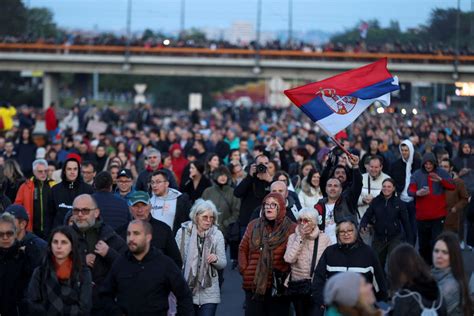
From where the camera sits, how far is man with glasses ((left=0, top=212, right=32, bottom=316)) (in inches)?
388

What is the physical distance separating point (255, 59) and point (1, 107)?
36294mm

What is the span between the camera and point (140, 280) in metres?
9.16

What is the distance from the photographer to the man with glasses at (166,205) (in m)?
13.1

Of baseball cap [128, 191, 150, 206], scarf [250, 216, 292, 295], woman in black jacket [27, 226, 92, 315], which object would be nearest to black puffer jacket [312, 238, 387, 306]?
scarf [250, 216, 292, 295]

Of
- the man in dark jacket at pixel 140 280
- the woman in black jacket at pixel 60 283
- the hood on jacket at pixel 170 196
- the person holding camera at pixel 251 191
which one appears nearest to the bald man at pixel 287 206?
the hood on jacket at pixel 170 196

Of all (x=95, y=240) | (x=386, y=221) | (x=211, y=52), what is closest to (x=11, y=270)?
(x=95, y=240)

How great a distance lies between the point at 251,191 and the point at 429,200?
95.8 inches

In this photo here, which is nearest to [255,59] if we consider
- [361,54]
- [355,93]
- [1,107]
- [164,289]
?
[361,54]

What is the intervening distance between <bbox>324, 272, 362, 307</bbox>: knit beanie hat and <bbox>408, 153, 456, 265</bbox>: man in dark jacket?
9781mm

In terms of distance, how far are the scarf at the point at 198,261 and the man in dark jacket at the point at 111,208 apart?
0.79 meters

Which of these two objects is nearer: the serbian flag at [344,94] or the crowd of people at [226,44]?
the serbian flag at [344,94]

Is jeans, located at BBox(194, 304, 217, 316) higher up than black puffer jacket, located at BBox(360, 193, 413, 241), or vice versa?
black puffer jacket, located at BBox(360, 193, 413, 241)

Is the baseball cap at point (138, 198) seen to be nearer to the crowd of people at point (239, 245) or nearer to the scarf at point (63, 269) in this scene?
the crowd of people at point (239, 245)

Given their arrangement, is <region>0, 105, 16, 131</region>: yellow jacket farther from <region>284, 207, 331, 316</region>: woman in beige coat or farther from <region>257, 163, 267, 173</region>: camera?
<region>284, 207, 331, 316</region>: woman in beige coat
